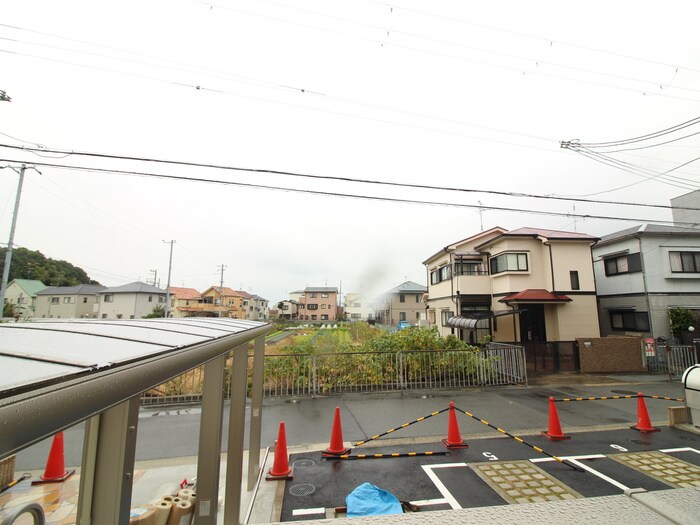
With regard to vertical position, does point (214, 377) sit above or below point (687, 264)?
below

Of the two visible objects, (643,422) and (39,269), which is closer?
(643,422)

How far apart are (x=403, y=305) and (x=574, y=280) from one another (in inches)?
1100

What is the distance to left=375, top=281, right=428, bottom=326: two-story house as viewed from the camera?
42688mm

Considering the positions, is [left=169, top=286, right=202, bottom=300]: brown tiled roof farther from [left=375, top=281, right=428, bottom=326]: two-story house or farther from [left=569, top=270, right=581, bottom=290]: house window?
[left=569, top=270, right=581, bottom=290]: house window

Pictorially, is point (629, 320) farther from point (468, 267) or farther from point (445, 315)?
point (445, 315)

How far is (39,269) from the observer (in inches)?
1736

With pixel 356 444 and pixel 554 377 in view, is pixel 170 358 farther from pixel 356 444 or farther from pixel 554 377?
pixel 554 377

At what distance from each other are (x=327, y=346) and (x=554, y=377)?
28.4 ft

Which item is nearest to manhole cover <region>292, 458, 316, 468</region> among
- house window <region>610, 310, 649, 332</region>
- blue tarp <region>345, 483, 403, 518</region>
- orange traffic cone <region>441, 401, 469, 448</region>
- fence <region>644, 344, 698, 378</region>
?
blue tarp <region>345, 483, 403, 518</region>

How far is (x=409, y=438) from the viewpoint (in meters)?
6.31

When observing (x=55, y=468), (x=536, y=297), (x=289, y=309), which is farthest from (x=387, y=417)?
(x=289, y=309)

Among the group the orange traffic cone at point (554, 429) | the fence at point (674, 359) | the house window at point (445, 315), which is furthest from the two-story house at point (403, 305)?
the orange traffic cone at point (554, 429)

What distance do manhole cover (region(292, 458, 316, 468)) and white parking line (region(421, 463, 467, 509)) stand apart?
1813mm

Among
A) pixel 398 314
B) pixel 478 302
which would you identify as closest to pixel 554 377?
pixel 478 302
